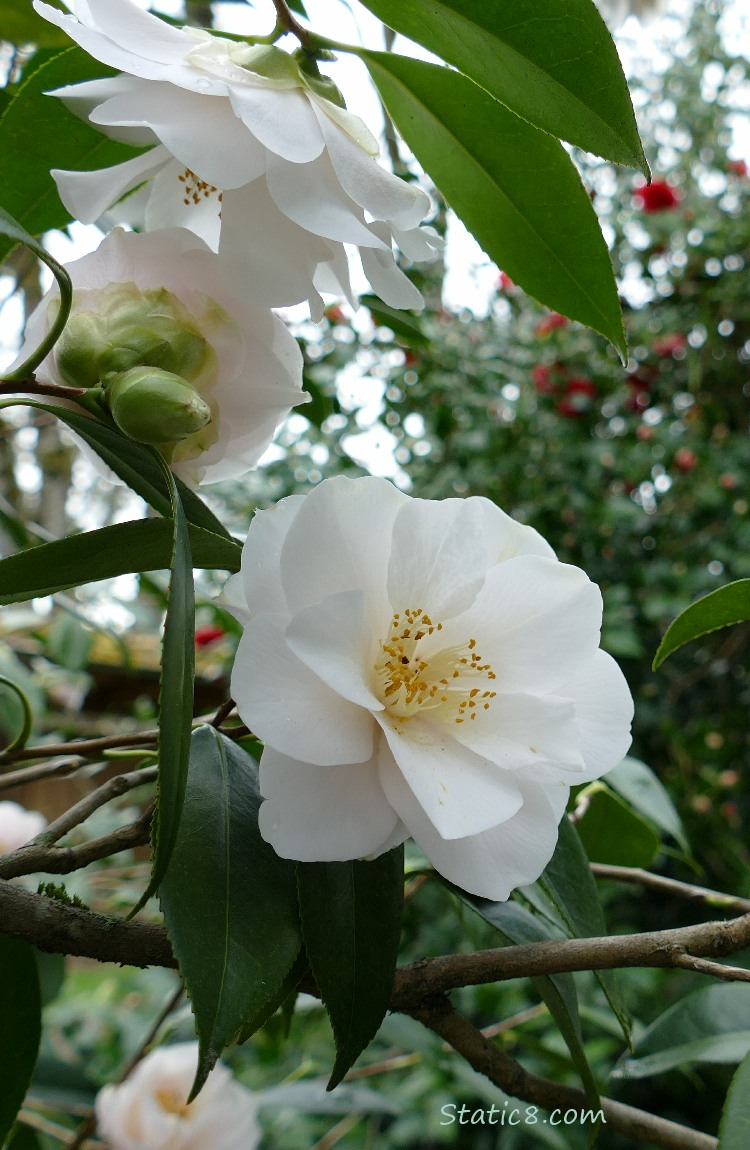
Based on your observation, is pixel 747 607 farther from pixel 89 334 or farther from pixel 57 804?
pixel 57 804

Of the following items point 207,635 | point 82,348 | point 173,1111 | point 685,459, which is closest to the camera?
point 82,348

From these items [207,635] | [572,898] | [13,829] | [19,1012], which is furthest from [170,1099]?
[207,635]

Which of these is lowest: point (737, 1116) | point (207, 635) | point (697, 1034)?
point (207, 635)

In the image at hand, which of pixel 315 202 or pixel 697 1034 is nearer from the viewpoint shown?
pixel 315 202

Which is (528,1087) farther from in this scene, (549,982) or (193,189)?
(193,189)

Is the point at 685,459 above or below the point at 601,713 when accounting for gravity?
below

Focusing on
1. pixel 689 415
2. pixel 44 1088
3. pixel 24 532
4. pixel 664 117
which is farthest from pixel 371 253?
pixel 664 117

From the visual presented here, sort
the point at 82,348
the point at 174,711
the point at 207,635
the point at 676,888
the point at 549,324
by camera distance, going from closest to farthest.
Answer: the point at 174,711 < the point at 82,348 < the point at 676,888 < the point at 207,635 < the point at 549,324

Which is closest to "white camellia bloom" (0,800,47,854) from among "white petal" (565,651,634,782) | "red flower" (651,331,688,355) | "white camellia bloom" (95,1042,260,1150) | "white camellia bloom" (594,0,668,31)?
"white camellia bloom" (95,1042,260,1150)
